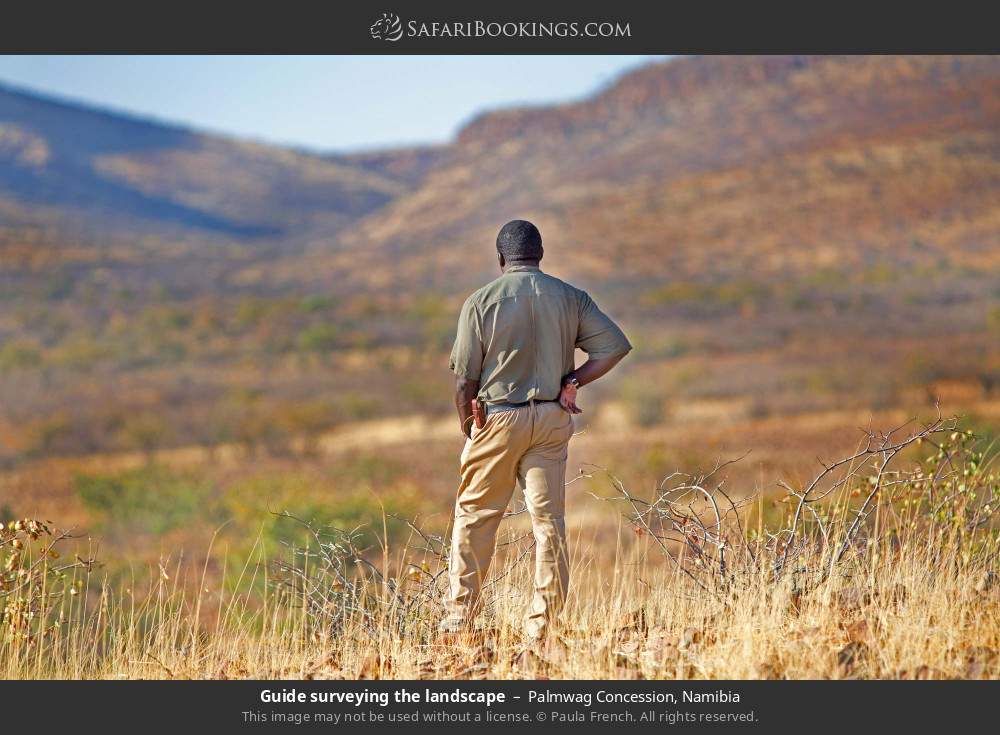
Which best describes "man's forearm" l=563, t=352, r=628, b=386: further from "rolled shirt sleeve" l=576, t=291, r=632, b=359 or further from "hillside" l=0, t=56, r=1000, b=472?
"hillside" l=0, t=56, r=1000, b=472

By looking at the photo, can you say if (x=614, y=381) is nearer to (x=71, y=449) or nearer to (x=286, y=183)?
(x=71, y=449)

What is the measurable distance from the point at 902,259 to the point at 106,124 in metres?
90.7

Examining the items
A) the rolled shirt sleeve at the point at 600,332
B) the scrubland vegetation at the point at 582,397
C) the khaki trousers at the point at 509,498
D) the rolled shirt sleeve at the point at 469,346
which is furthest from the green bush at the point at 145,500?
the rolled shirt sleeve at the point at 600,332

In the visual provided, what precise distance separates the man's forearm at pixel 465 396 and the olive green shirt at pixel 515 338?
0.03 m

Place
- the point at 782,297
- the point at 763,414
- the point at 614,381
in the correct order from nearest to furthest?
1. the point at 763,414
2. the point at 614,381
3. the point at 782,297

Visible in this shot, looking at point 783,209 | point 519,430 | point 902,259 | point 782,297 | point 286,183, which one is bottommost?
point 519,430

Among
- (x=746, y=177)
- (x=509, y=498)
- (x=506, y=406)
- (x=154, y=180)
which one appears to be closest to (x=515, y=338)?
(x=506, y=406)

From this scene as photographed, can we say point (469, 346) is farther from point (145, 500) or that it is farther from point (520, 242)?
point (145, 500)

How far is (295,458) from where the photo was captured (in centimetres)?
2502

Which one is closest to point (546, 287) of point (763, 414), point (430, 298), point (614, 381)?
point (763, 414)

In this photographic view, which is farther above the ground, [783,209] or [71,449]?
[783,209]

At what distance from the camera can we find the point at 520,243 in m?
5.16

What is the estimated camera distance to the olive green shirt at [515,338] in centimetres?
504
